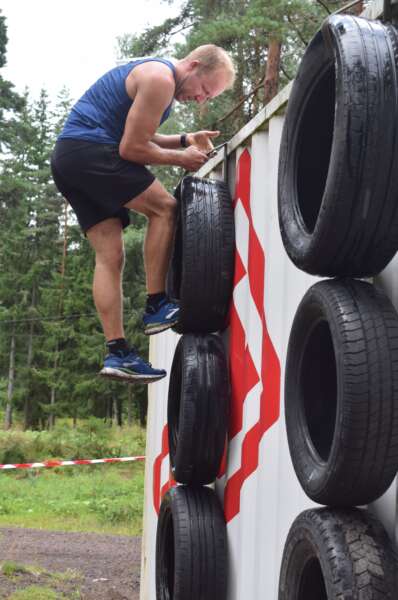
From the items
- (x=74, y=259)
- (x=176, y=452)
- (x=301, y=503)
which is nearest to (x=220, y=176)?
(x=176, y=452)

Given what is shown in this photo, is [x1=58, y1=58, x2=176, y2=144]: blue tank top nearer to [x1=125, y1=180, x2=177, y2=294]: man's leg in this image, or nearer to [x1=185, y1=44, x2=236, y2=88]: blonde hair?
[x1=185, y1=44, x2=236, y2=88]: blonde hair

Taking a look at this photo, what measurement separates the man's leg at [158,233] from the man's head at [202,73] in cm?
39

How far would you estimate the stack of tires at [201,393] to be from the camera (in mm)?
3092

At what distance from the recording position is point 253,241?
3.10m

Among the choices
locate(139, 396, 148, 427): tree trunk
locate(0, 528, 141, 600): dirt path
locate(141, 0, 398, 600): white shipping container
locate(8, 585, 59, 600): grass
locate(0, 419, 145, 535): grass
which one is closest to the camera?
locate(141, 0, 398, 600): white shipping container

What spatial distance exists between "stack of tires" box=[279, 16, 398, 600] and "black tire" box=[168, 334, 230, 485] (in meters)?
1.01

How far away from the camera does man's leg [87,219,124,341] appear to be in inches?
135


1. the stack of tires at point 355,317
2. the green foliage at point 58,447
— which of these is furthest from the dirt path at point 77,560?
the green foliage at point 58,447

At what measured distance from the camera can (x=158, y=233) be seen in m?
3.40

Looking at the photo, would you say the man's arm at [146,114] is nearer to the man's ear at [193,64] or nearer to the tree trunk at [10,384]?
the man's ear at [193,64]

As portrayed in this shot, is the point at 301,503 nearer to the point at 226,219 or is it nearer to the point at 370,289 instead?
the point at 370,289

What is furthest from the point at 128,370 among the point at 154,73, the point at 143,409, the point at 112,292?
the point at 143,409

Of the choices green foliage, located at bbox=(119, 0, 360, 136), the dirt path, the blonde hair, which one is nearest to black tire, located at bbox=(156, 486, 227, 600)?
the blonde hair

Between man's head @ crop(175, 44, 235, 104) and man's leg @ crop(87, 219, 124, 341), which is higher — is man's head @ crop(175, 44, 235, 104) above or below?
above
